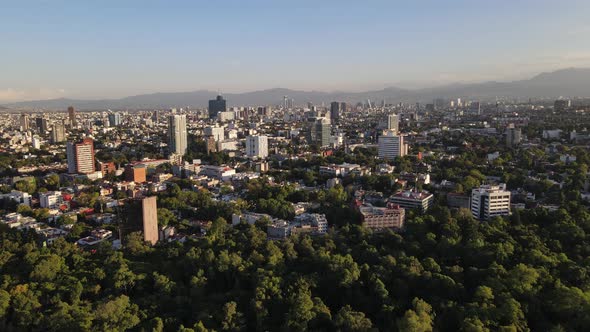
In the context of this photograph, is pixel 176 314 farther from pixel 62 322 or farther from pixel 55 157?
pixel 55 157

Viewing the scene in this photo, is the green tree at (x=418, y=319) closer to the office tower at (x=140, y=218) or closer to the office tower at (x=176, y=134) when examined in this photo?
the office tower at (x=140, y=218)

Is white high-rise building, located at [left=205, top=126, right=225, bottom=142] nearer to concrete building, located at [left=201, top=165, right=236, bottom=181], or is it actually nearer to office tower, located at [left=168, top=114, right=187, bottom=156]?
office tower, located at [left=168, top=114, right=187, bottom=156]

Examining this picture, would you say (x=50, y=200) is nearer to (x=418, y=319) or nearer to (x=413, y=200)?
(x=413, y=200)

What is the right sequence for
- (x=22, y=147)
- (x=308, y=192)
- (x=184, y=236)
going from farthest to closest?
(x=22, y=147) → (x=308, y=192) → (x=184, y=236)

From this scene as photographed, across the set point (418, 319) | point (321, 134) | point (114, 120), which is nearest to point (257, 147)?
point (321, 134)

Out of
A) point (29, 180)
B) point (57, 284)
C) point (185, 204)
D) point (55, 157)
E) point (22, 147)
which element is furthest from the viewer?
point (22, 147)

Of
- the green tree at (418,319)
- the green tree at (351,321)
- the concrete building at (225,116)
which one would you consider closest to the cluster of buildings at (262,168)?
the green tree at (351,321)

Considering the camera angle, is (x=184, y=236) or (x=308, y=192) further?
(x=308, y=192)

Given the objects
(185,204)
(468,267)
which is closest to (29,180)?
(185,204)
